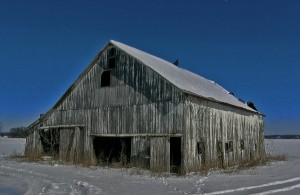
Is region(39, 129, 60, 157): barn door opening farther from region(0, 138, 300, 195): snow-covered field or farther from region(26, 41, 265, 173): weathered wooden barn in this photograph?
region(0, 138, 300, 195): snow-covered field

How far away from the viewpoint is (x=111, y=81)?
2252cm

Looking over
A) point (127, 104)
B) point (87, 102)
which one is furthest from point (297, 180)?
point (87, 102)

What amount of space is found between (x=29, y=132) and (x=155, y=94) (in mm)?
12130

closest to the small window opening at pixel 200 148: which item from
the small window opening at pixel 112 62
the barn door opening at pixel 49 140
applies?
the small window opening at pixel 112 62

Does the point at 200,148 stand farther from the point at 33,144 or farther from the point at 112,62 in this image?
the point at 33,144

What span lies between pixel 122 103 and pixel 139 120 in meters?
1.83

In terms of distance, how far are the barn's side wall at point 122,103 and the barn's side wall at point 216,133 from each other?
1004 mm

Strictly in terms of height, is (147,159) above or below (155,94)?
below

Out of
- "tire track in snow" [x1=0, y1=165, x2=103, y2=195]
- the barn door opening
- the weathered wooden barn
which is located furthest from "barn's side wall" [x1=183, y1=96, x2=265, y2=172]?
the barn door opening

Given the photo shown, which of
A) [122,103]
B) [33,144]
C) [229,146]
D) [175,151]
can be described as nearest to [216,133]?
[229,146]

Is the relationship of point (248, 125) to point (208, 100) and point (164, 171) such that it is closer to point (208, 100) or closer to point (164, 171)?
point (208, 100)

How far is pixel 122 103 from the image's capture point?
21766 mm

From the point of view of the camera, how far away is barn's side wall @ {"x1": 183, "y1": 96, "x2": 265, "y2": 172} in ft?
62.6

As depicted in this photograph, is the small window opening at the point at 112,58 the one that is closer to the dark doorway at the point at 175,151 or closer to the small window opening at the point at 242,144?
the dark doorway at the point at 175,151
